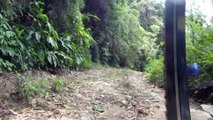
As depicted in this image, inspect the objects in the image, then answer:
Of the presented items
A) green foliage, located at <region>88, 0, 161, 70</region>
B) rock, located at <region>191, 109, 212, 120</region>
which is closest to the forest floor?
rock, located at <region>191, 109, 212, 120</region>

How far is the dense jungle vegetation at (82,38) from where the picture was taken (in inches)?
118

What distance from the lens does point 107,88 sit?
10.9ft

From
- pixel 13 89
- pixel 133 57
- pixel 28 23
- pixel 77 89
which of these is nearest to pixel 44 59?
pixel 28 23

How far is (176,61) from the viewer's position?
3.47ft

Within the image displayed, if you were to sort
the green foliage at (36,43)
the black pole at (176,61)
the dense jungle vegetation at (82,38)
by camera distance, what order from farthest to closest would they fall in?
the green foliage at (36,43)
the dense jungle vegetation at (82,38)
the black pole at (176,61)

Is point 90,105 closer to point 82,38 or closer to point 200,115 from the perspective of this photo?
point 200,115

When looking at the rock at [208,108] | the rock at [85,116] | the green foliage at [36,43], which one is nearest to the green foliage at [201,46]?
the rock at [208,108]

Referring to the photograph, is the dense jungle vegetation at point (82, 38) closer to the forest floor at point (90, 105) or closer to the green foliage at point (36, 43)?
the green foliage at point (36, 43)

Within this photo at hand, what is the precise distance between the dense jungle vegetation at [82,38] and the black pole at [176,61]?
572 millimetres

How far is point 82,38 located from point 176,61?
4678 mm

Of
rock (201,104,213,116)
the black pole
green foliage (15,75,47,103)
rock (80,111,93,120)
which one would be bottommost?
rock (80,111,93,120)

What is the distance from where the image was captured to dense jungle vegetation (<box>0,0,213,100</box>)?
3.00 meters

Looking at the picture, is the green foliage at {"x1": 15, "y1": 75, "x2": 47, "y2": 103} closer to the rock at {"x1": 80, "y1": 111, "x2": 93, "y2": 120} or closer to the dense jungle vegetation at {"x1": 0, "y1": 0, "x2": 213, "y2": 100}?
the rock at {"x1": 80, "y1": 111, "x2": 93, "y2": 120}

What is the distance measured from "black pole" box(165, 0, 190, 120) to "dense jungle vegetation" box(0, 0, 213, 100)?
57 centimetres
